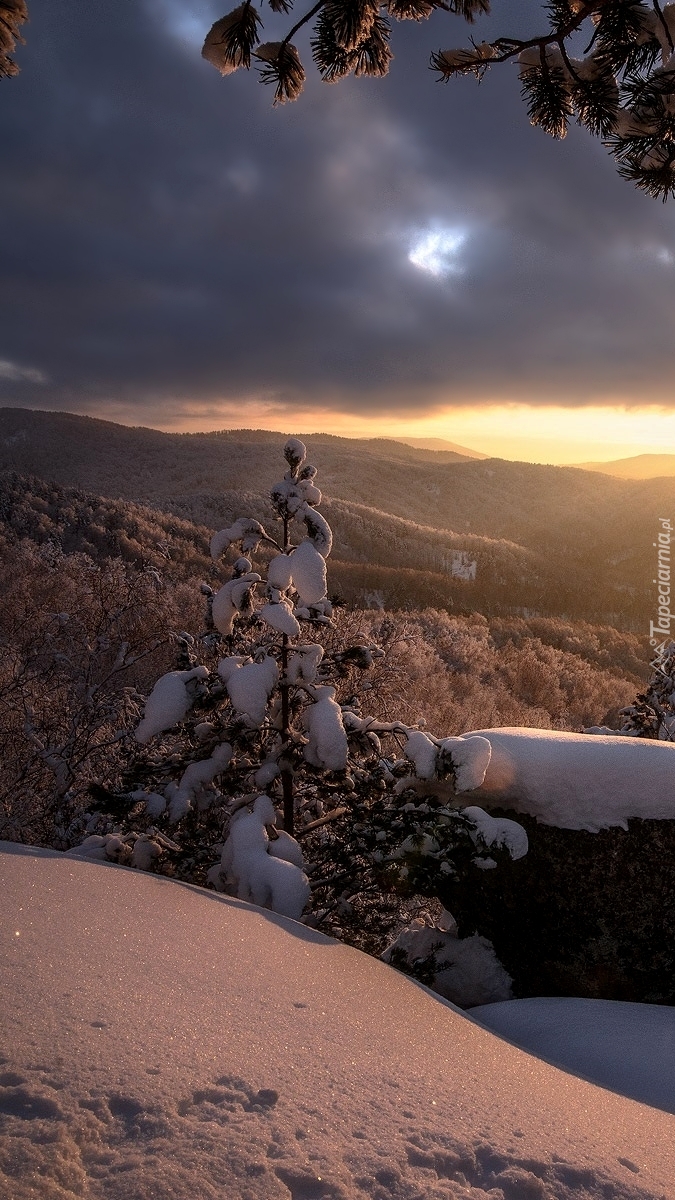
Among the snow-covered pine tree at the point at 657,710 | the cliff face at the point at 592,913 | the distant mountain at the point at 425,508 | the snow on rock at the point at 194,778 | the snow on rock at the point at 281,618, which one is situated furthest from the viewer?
the distant mountain at the point at 425,508

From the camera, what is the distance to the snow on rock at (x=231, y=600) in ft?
14.9

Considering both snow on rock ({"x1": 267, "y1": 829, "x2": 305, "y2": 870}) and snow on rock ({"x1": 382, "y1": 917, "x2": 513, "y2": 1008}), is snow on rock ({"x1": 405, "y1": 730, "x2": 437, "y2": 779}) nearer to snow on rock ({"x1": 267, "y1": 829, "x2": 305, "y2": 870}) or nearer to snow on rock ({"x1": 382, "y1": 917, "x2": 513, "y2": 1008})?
snow on rock ({"x1": 267, "y1": 829, "x2": 305, "y2": 870})

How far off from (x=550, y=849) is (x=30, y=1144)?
11.9 feet

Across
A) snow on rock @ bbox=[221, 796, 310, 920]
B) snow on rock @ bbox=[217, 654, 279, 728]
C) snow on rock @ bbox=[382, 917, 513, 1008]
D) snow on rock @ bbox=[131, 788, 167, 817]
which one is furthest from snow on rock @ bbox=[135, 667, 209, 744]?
snow on rock @ bbox=[382, 917, 513, 1008]

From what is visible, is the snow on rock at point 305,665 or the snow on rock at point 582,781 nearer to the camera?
the snow on rock at point 582,781

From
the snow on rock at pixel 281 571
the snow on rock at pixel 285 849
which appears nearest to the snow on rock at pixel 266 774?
the snow on rock at pixel 285 849

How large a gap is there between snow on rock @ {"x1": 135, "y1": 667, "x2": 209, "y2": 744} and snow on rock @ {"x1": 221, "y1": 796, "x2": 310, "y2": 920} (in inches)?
29.3

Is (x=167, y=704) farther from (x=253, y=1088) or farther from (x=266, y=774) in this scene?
(x=253, y=1088)

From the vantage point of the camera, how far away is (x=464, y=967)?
183 inches

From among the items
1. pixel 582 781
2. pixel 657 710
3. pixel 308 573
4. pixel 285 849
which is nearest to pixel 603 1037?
pixel 582 781

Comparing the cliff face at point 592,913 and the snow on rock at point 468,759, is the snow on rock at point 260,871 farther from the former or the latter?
the cliff face at point 592,913

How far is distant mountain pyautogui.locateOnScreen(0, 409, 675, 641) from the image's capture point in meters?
61.4

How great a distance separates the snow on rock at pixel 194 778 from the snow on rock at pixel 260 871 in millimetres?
492

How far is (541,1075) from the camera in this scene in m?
2.53
